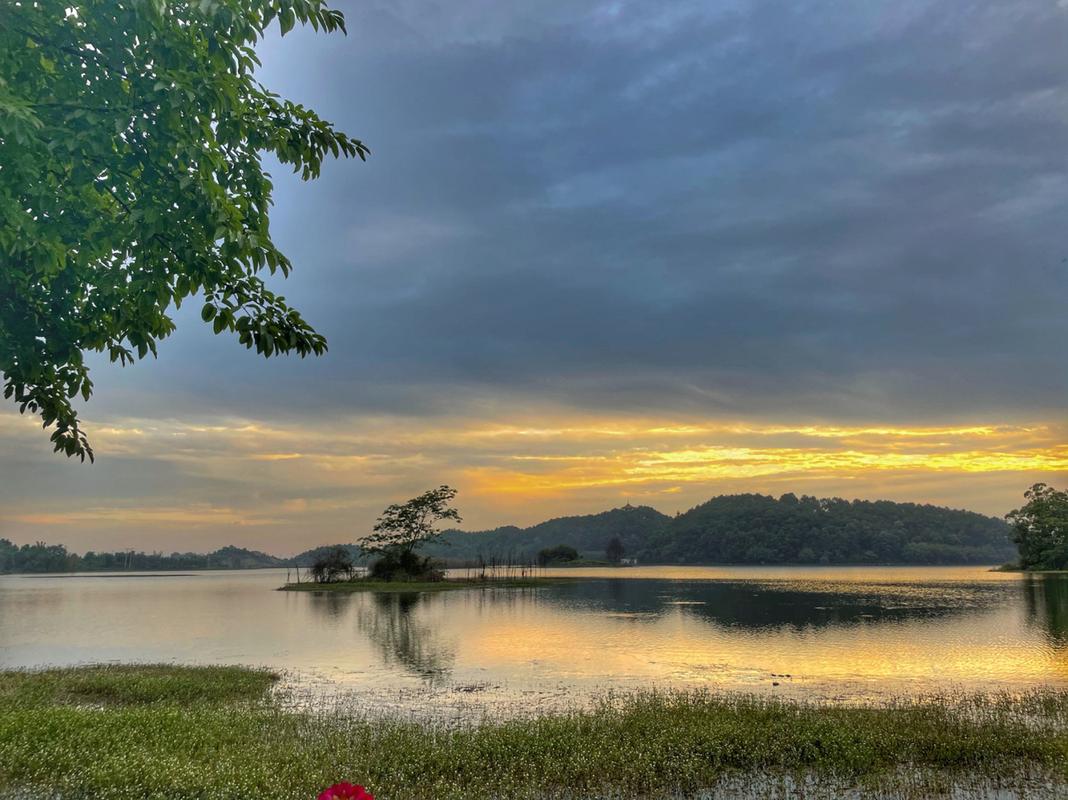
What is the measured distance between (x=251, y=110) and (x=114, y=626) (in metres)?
63.7

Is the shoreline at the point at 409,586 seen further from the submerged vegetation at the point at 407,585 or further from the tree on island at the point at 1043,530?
the tree on island at the point at 1043,530

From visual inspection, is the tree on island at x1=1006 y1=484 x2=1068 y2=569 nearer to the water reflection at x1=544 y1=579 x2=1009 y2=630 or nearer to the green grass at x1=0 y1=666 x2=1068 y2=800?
the water reflection at x1=544 y1=579 x2=1009 y2=630

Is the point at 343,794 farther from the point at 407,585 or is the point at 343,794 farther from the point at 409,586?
the point at 407,585

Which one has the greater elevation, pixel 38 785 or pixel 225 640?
pixel 38 785

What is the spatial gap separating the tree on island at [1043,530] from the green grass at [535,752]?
160 m

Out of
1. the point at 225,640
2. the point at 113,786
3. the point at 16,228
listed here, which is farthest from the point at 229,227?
the point at 225,640

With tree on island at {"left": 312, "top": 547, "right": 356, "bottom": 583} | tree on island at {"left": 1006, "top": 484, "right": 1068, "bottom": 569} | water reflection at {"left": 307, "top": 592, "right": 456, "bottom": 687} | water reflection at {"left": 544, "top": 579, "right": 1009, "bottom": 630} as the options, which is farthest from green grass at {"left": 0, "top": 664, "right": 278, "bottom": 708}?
tree on island at {"left": 1006, "top": 484, "right": 1068, "bottom": 569}

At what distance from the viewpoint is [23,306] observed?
695cm

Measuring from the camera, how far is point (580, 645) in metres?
41.0

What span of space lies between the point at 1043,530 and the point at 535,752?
588 feet

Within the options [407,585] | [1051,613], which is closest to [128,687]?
[1051,613]

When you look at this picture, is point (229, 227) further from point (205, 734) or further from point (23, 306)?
point (205, 734)

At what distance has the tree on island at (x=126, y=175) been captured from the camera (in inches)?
224

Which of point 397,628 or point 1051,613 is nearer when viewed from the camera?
point 397,628
